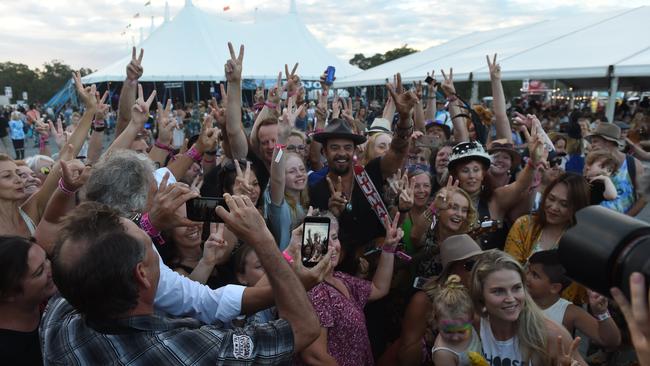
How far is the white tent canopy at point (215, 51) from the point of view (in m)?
22.1

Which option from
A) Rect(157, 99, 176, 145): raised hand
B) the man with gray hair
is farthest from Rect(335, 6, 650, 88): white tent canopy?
the man with gray hair

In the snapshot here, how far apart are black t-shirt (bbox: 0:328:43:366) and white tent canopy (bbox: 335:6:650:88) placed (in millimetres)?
8040

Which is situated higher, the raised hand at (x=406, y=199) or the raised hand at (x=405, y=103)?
the raised hand at (x=405, y=103)

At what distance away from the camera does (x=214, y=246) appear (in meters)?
2.25

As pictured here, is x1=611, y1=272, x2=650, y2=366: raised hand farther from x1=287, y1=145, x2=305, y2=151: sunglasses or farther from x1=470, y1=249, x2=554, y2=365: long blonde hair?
x1=287, y1=145, x2=305, y2=151: sunglasses

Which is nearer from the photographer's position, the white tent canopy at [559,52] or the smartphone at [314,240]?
the smartphone at [314,240]

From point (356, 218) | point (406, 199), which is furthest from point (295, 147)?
point (406, 199)

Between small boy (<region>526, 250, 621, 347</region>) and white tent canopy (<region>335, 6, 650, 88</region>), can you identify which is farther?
white tent canopy (<region>335, 6, 650, 88</region>)

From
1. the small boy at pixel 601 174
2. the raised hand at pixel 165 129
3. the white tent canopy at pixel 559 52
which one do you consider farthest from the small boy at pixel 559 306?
the white tent canopy at pixel 559 52

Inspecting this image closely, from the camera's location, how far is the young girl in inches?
86.1

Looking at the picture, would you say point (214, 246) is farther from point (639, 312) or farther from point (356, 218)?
point (639, 312)

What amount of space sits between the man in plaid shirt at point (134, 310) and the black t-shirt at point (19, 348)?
305mm

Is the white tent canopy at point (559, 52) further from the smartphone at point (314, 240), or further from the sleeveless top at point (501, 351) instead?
the smartphone at point (314, 240)

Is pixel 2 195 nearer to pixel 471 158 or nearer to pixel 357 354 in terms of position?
pixel 357 354
